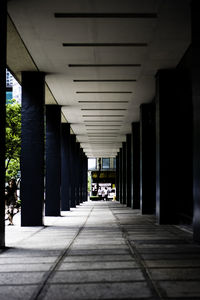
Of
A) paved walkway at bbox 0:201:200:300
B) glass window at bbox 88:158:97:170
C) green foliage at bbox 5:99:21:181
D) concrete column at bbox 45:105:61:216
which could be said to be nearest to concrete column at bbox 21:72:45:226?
paved walkway at bbox 0:201:200:300

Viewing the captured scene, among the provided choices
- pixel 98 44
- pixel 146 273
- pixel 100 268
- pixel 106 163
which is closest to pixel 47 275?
pixel 100 268

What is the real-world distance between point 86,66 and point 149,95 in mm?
5199

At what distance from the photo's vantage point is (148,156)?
65.5 feet

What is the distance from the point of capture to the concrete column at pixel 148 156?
784 inches

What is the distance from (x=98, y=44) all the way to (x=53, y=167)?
870cm

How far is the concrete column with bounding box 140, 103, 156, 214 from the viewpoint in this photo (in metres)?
19.9

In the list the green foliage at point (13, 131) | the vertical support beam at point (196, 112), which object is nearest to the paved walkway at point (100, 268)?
the vertical support beam at point (196, 112)

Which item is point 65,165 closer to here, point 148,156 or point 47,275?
point 148,156

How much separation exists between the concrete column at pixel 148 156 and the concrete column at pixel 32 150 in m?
7.01

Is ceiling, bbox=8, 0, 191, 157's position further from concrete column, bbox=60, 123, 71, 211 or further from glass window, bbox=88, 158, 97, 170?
glass window, bbox=88, 158, 97, 170

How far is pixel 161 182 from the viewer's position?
46.5 feet

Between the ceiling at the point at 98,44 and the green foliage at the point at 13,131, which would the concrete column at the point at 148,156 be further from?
the green foliage at the point at 13,131

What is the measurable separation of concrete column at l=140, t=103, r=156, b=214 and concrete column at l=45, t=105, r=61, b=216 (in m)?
3.96

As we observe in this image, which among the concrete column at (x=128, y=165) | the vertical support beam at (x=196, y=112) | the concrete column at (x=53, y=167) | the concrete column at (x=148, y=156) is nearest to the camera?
the vertical support beam at (x=196, y=112)
